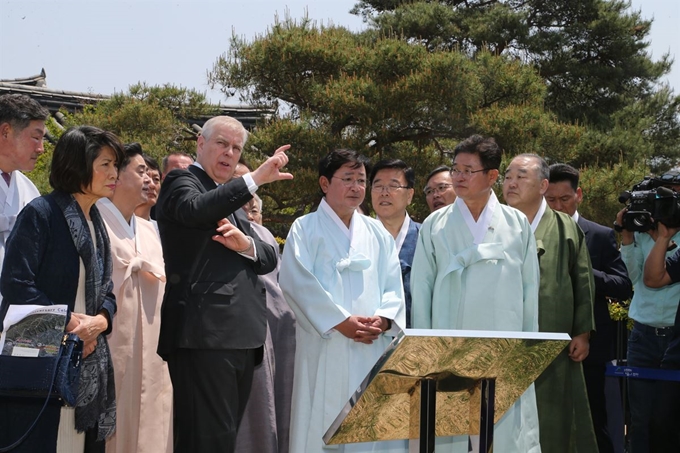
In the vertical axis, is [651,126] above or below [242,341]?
above

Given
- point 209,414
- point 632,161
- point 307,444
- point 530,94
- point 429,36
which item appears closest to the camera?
point 209,414

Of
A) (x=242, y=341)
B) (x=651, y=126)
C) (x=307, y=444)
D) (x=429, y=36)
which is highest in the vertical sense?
(x=429, y=36)

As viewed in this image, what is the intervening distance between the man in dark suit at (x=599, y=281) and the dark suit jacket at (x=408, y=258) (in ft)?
3.48

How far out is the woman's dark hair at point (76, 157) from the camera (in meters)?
3.53

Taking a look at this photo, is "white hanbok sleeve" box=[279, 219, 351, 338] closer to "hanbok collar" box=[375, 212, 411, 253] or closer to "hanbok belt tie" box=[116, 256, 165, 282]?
"hanbok belt tie" box=[116, 256, 165, 282]

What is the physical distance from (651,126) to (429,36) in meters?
5.14

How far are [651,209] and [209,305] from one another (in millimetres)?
2838

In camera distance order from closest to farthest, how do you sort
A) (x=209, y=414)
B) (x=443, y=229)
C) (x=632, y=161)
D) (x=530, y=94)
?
(x=209, y=414)
(x=443, y=229)
(x=530, y=94)
(x=632, y=161)

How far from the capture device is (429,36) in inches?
662

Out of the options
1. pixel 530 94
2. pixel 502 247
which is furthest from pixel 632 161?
pixel 502 247

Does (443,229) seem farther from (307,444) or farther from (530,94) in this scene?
(530,94)

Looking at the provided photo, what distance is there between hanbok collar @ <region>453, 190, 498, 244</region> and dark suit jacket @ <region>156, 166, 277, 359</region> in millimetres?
1270

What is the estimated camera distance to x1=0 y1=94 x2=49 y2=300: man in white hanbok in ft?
13.4

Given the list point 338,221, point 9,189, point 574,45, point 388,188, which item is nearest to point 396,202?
point 388,188
